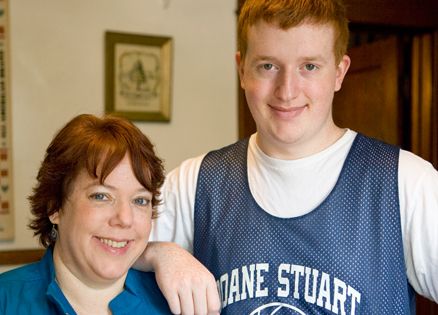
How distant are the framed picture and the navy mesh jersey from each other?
182 centimetres

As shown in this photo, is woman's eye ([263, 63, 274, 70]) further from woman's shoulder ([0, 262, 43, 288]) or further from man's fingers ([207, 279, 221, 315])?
woman's shoulder ([0, 262, 43, 288])

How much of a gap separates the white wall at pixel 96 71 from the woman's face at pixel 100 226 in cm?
183

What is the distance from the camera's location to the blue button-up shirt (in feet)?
4.97

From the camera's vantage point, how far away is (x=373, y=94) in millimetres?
4137

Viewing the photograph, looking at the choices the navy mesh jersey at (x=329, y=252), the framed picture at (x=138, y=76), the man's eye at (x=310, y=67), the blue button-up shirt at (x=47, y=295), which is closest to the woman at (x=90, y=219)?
the blue button-up shirt at (x=47, y=295)

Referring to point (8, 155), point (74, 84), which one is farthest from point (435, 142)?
point (8, 155)

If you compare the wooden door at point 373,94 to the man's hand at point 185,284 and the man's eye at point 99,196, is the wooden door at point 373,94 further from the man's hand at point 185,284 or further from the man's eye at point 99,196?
the man's eye at point 99,196

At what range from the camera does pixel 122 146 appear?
160 cm

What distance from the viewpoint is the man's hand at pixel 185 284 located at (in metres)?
1.64

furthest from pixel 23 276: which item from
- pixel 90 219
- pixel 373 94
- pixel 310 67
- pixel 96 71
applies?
pixel 373 94

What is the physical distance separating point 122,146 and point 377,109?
2.75 m

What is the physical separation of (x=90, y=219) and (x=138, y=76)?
7.00 ft

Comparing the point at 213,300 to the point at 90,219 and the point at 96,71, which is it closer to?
the point at 90,219

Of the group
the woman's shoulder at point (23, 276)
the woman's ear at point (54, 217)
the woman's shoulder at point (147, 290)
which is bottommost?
the woman's shoulder at point (147, 290)
